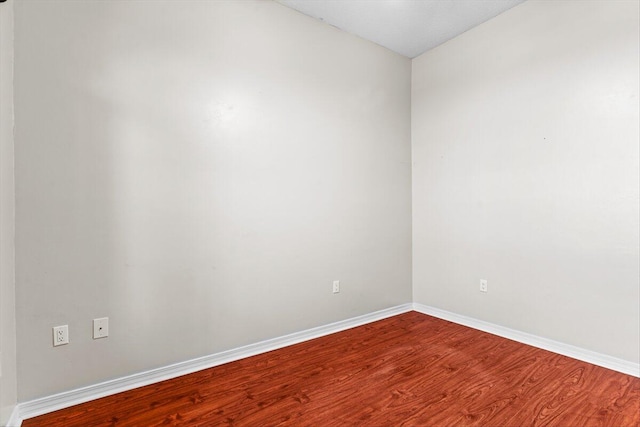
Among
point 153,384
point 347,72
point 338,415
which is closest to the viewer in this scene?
point 338,415

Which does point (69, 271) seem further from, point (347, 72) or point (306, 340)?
point (347, 72)

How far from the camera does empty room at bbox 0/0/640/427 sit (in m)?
1.71

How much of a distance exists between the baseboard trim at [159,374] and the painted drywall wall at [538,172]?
4.20 ft

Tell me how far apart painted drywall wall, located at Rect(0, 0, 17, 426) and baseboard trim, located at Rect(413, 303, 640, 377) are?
3.12 metres

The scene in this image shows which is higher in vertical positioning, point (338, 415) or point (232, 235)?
point (232, 235)

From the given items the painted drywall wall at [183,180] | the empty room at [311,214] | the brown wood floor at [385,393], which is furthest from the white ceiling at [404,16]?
the brown wood floor at [385,393]

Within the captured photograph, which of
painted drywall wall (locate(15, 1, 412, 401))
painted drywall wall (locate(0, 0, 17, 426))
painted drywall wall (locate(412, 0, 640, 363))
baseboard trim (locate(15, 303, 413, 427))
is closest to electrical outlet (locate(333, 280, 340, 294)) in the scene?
painted drywall wall (locate(15, 1, 412, 401))

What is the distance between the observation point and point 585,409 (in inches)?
Result: 66.7

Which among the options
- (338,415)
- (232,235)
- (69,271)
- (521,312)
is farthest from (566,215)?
(69,271)

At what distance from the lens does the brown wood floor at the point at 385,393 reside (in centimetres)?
164

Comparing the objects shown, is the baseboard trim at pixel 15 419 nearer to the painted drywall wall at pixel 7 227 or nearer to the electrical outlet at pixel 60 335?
the painted drywall wall at pixel 7 227

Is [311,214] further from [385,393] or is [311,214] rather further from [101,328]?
[101,328]

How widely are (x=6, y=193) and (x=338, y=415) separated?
1941 millimetres

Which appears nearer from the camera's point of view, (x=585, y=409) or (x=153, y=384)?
(x=585, y=409)
